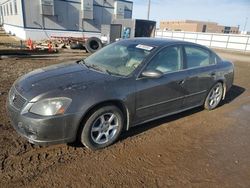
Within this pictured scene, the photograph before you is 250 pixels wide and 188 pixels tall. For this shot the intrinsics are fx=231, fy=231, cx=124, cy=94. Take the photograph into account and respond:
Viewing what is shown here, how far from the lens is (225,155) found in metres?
3.48

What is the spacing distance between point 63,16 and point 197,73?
76.7 ft

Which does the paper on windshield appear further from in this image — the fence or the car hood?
the fence

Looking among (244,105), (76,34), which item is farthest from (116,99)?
(76,34)

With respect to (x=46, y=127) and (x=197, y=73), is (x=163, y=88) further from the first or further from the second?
(x=46, y=127)

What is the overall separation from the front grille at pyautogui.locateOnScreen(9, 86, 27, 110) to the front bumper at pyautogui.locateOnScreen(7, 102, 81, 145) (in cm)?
6

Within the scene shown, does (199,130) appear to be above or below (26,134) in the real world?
below

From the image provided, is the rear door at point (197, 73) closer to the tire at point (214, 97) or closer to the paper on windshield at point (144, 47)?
the tire at point (214, 97)

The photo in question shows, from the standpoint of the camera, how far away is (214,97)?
5.27 meters

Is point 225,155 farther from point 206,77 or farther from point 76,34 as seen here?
point 76,34

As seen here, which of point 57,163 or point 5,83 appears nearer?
point 57,163

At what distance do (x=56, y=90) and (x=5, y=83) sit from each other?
3912 mm

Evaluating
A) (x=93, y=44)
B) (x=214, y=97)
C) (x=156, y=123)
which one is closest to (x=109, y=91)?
(x=156, y=123)

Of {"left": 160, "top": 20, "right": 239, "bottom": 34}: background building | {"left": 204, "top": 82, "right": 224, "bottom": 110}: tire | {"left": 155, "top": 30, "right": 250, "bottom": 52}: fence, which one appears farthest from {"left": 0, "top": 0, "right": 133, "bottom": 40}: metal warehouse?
{"left": 160, "top": 20, "right": 239, "bottom": 34}: background building

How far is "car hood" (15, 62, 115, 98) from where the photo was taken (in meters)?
3.05
